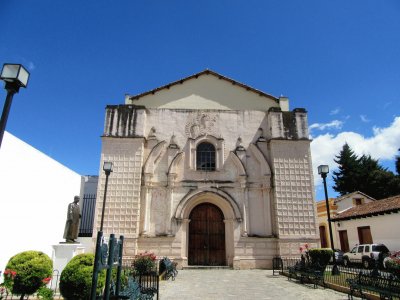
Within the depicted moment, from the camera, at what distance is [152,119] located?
17.2 meters

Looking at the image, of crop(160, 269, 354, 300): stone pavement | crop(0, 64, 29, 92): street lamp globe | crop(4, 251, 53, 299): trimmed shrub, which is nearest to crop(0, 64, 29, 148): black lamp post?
crop(0, 64, 29, 92): street lamp globe

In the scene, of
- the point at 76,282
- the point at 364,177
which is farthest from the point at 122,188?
the point at 364,177

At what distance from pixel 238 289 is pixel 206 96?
1130cm

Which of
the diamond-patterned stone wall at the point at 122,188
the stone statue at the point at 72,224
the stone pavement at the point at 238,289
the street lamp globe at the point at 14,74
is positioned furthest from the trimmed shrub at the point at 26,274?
the diamond-patterned stone wall at the point at 122,188

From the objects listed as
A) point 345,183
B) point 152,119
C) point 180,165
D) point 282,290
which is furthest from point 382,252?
point 345,183

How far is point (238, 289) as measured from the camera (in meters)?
9.47

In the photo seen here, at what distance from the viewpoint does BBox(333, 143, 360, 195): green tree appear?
3903 centimetres

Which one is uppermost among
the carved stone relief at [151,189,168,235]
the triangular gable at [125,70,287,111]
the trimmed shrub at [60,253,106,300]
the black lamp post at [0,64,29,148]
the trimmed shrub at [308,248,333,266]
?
the triangular gable at [125,70,287,111]

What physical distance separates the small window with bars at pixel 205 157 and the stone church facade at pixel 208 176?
0.18ft

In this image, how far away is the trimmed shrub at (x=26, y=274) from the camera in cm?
724

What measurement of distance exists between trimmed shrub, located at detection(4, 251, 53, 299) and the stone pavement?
3080mm

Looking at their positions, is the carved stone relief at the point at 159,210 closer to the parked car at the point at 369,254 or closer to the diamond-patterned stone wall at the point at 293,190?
the diamond-patterned stone wall at the point at 293,190

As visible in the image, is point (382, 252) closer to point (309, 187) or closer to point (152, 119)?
point (309, 187)

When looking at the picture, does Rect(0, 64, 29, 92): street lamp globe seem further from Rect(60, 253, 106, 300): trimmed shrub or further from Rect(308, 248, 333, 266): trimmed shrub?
Rect(308, 248, 333, 266): trimmed shrub
